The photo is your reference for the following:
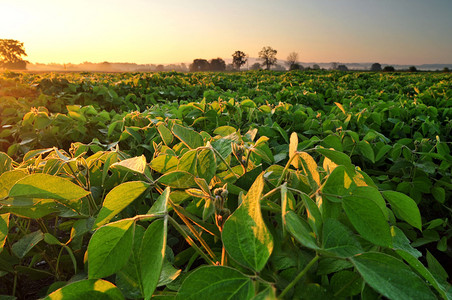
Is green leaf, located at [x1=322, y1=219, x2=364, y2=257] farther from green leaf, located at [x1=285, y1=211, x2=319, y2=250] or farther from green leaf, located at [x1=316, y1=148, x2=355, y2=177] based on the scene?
green leaf, located at [x1=316, y1=148, x2=355, y2=177]

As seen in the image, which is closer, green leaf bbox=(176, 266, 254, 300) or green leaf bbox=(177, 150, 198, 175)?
green leaf bbox=(176, 266, 254, 300)

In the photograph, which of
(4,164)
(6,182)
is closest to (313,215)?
(6,182)

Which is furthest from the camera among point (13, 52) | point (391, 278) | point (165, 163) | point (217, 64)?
point (217, 64)

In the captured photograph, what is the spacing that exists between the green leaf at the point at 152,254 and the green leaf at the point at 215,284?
0.06 m

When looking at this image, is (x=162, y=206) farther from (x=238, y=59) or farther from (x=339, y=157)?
(x=238, y=59)

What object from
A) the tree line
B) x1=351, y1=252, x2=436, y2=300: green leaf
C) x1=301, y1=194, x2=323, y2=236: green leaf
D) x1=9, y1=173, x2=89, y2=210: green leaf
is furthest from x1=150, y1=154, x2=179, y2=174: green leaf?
the tree line

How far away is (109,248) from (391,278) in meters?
0.47

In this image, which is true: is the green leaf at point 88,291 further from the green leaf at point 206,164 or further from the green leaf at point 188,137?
the green leaf at point 188,137

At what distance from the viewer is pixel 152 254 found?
1.72 ft

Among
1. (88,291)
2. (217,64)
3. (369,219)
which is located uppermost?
(217,64)

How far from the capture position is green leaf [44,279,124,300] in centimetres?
53

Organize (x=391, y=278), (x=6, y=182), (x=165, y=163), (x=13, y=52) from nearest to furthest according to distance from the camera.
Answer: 1. (x=391, y=278)
2. (x=6, y=182)
3. (x=165, y=163)
4. (x=13, y=52)

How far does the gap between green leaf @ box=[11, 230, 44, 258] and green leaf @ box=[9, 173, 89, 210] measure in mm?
294

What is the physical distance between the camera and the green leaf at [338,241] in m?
0.52
